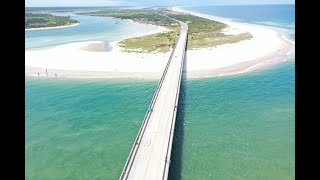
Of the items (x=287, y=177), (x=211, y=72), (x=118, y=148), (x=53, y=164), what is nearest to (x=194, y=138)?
(x=118, y=148)

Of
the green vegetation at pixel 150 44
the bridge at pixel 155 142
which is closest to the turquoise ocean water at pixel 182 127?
the bridge at pixel 155 142

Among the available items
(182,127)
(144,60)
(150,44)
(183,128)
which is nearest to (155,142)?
(183,128)

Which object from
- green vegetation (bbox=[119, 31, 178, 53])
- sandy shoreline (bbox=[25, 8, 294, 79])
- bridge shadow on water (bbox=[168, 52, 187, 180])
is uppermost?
green vegetation (bbox=[119, 31, 178, 53])

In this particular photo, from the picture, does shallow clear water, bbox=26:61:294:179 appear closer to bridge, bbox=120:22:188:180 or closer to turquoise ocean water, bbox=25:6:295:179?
turquoise ocean water, bbox=25:6:295:179

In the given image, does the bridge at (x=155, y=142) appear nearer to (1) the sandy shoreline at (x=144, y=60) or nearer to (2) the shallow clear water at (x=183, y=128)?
(2) the shallow clear water at (x=183, y=128)

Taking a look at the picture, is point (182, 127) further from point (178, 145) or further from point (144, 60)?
point (144, 60)

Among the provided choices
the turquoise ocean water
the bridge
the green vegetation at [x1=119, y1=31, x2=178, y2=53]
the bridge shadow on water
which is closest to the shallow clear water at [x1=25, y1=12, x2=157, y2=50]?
the green vegetation at [x1=119, y1=31, x2=178, y2=53]
